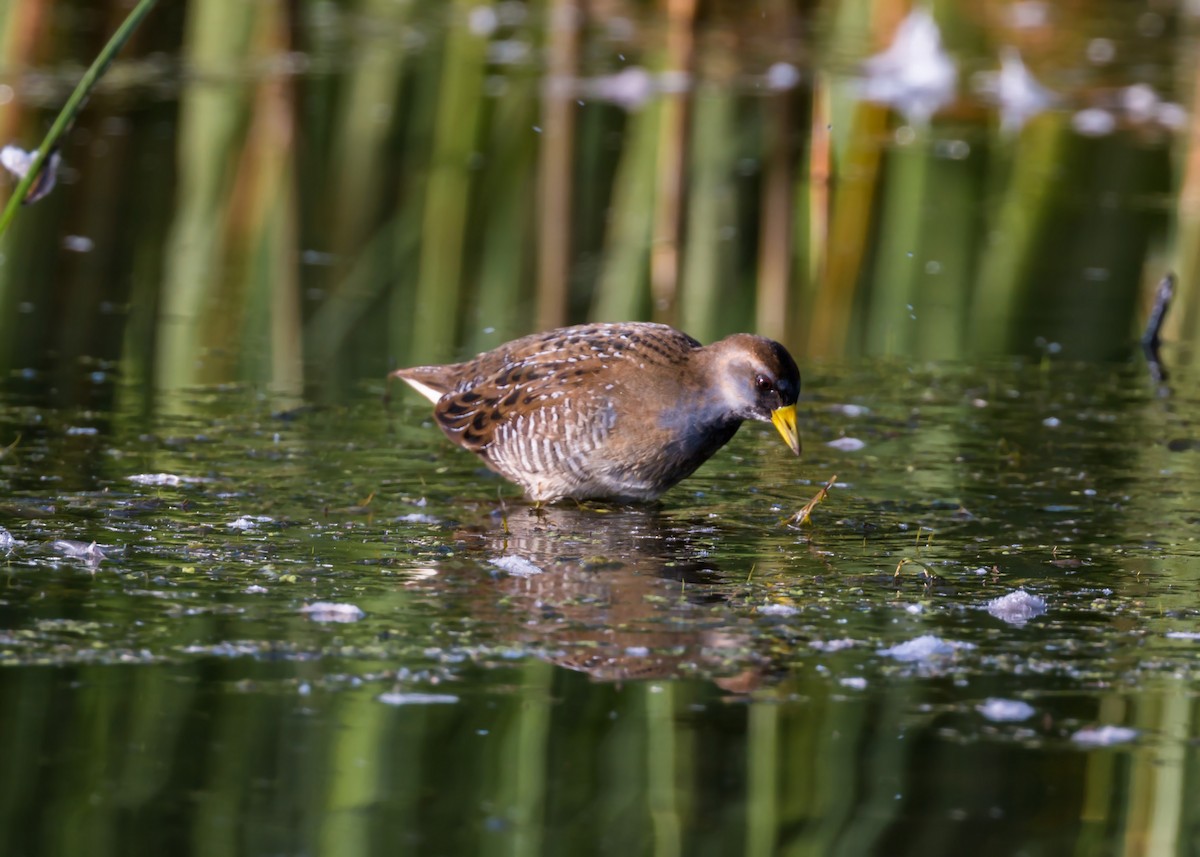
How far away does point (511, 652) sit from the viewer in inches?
192

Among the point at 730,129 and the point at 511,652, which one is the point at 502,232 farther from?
the point at 511,652

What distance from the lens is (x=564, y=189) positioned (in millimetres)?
12125

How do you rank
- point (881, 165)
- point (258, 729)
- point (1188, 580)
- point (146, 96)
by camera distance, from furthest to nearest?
point (146, 96), point (881, 165), point (1188, 580), point (258, 729)

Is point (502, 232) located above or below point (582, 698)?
above

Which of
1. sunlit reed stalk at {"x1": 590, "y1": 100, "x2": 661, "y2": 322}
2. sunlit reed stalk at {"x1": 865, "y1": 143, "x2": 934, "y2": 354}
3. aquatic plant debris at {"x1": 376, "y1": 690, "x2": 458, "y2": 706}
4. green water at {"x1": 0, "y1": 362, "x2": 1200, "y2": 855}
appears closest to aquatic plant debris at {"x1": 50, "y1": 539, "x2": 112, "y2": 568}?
green water at {"x1": 0, "y1": 362, "x2": 1200, "y2": 855}

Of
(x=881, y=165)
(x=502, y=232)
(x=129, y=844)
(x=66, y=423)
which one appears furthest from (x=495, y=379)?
(x=881, y=165)

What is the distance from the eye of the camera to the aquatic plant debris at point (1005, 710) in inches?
181

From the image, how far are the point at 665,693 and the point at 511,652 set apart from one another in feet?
1.45

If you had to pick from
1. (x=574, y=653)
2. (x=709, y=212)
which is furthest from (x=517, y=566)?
(x=709, y=212)

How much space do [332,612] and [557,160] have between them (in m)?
8.07

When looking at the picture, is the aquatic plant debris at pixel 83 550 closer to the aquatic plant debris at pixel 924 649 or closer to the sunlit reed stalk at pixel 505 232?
the aquatic plant debris at pixel 924 649

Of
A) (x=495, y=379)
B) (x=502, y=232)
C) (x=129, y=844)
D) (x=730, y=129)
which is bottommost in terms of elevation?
(x=129, y=844)

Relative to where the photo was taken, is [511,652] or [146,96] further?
[146,96]

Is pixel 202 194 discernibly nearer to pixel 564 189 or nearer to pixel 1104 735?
pixel 564 189
